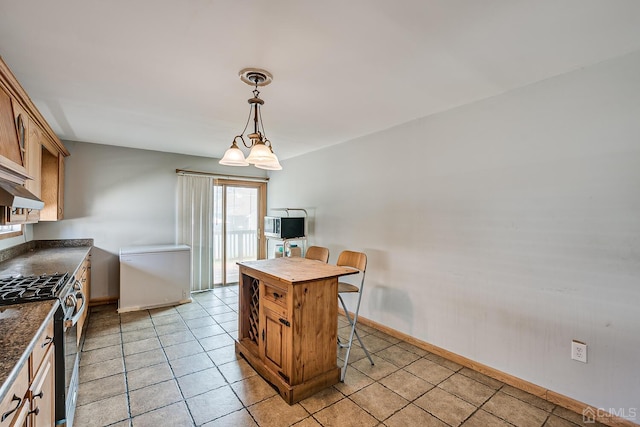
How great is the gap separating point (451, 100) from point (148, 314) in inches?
170

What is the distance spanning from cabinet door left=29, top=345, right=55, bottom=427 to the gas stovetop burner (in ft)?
0.99

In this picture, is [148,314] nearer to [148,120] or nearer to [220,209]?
[220,209]

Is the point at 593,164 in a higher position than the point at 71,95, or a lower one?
lower

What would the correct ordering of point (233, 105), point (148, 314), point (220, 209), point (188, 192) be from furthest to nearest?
point (220, 209) < point (188, 192) < point (148, 314) < point (233, 105)

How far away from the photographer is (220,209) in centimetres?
515

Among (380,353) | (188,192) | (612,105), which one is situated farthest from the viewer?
(188,192)

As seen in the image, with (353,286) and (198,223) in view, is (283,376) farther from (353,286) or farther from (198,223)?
(198,223)

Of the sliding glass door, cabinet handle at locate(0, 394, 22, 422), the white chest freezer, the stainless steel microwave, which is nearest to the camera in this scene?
cabinet handle at locate(0, 394, 22, 422)

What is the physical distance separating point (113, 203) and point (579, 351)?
17.7 feet

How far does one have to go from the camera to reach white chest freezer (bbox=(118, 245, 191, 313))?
3861 millimetres

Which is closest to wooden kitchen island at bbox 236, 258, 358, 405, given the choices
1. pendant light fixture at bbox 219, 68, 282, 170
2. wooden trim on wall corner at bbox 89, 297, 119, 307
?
pendant light fixture at bbox 219, 68, 282, 170

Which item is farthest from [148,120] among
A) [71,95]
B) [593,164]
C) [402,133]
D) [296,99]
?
[593,164]

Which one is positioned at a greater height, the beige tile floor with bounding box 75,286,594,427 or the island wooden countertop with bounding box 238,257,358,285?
the island wooden countertop with bounding box 238,257,358,285

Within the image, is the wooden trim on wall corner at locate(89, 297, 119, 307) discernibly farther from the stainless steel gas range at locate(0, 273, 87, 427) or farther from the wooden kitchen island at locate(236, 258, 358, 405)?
the wooden kitchen island at locate(236, 258, 358, 405)
